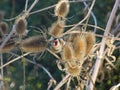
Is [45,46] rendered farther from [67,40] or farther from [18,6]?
[18,6]

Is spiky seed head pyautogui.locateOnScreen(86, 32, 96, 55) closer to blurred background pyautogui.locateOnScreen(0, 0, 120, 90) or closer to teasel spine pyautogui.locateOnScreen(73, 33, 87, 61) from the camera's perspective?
teasel spine pyautogui.locateOnScreen(73, 33, 87, 61)

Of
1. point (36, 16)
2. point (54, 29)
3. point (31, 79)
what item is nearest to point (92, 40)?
point (54, 29)

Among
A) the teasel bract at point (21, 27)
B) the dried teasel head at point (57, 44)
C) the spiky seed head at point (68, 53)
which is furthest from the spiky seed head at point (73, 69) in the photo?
the teasel bract at point (21, 27)

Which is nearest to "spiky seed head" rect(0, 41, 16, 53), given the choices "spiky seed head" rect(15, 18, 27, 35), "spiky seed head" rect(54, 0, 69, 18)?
"spiky seed head" rect(15, 18, 27, 35)

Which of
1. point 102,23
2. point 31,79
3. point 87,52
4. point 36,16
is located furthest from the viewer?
point 36,16

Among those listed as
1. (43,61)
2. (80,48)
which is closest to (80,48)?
(80,48)

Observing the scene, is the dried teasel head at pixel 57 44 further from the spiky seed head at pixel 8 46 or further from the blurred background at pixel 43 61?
the blurred background at pixel 43 61
